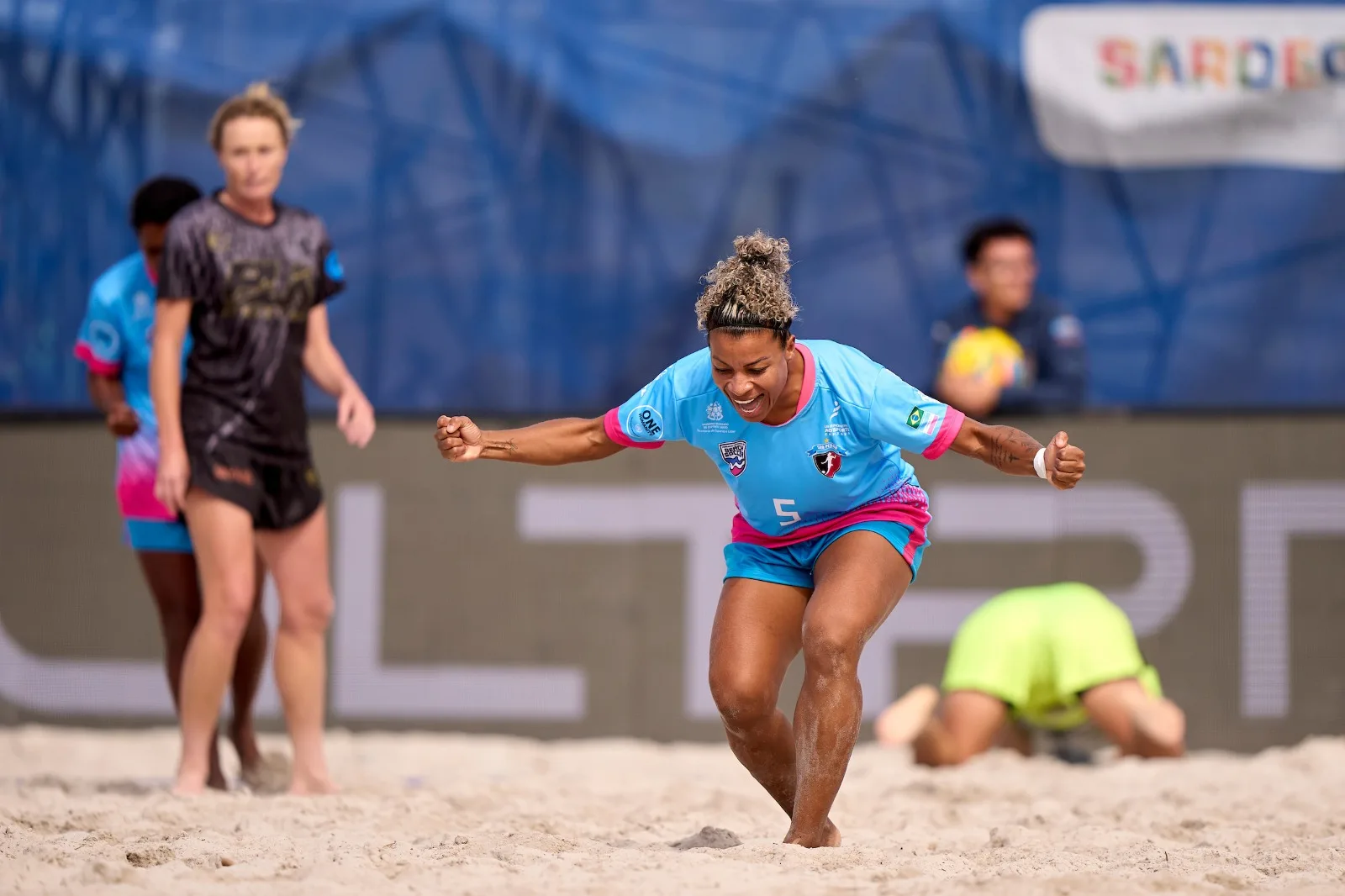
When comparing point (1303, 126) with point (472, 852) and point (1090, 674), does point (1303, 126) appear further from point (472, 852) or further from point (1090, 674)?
point (472, 852)

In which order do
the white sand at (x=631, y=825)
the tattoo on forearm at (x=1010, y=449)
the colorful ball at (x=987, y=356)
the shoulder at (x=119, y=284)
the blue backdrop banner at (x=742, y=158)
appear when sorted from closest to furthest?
the white sand at (x=631, y=825) → the tattoo on forearm at (x=1010, y=449) → the shoulder at (x=119, y=284) → the colorful ball at (x=987, y=356) → the blue backdrop banner at (x=742, y=158)

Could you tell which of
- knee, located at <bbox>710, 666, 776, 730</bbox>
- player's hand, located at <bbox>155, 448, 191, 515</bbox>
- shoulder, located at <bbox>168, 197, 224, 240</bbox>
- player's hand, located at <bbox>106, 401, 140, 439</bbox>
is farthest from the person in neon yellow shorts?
shoulder, located at <bbox>168, 197, 224, 240</bbox>

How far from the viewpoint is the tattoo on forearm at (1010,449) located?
410 centimetres

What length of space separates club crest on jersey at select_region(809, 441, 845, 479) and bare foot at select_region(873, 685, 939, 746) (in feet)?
7.43

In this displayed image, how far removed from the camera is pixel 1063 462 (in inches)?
157

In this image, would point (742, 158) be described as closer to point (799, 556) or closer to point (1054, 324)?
point (1054, 324)

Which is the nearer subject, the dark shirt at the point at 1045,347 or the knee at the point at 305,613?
the knee at the point at 305,613

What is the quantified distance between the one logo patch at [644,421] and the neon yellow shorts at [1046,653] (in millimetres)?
2428

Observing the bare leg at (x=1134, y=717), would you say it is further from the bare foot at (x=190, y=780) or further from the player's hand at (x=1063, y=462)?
the bare foot at (x=190, y=780)

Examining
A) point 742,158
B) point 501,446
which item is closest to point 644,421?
point 501,446

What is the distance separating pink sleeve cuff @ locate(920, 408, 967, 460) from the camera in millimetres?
4188

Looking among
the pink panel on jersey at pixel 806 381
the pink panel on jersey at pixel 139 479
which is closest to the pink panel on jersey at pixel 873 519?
the pink panel on jersey at pixel 806 381

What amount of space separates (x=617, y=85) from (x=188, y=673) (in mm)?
3604

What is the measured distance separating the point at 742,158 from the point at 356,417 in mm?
2842
